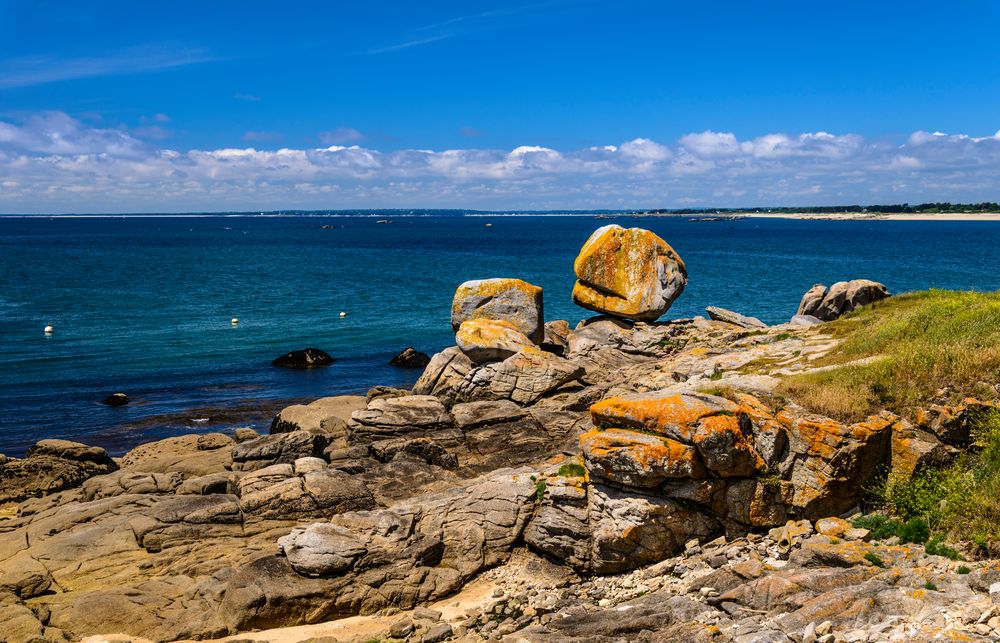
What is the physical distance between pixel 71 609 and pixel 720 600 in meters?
14.0

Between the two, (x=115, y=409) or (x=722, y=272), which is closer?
(x=115, y=409)

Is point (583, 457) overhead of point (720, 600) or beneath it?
overhead

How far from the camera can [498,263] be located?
108000 mm

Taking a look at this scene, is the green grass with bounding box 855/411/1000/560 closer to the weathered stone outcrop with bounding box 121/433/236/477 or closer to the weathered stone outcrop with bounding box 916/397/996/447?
the weathered stone outcrop with bounding box 916/397/996/447

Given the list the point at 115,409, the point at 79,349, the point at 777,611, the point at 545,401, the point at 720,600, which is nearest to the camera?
the point at 777,611

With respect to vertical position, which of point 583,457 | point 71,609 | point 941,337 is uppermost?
point 941,337

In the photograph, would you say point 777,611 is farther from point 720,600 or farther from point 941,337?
point 941,337

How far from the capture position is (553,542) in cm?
1752

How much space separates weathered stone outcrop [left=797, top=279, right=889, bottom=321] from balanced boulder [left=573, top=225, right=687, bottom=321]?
763 centimetres

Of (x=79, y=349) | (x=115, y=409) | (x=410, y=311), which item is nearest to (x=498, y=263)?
(x=410, y=311)

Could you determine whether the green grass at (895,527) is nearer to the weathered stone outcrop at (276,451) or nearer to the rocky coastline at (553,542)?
the rocky coastline at (553,542)

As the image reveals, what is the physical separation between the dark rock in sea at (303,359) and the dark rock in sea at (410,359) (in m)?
4.15

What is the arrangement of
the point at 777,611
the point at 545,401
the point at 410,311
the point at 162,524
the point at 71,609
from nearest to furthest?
the point at 777,611 → the point at 71,609 → the point at 162,524 → the point at 545,401 → the point at 410,311

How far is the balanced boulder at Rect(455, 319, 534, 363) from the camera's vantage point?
94.6 ft
